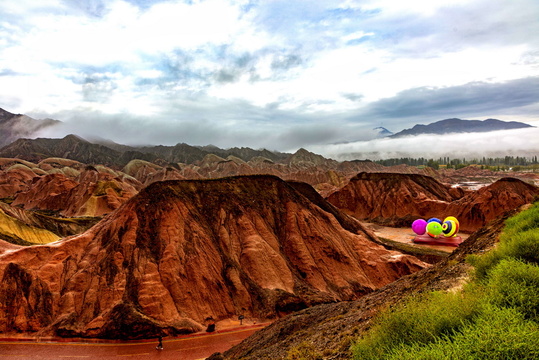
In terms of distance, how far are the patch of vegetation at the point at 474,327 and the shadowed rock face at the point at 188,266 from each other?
2243cm

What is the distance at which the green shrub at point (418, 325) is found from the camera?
246 inches

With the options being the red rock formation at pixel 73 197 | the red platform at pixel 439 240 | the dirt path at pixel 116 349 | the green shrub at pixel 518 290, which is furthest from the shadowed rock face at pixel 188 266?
the red rock formation at pixel 73 197

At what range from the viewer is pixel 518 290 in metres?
6.41

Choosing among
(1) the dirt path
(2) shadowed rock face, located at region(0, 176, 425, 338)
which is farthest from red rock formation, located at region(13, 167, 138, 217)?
(1) the dirt path

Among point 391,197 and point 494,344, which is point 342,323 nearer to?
point 494,344

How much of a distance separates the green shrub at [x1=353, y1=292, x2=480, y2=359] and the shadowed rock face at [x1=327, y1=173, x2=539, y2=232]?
210ft

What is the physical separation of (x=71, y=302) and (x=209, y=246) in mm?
12490

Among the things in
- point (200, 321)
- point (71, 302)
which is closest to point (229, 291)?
point (200, 321)

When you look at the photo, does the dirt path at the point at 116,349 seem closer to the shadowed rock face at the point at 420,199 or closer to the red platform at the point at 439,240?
the red platform at the point at 439,240

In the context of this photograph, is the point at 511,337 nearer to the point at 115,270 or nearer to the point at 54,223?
the point at 115,270

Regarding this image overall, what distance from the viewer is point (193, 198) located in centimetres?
3722

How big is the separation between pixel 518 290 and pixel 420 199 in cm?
7916

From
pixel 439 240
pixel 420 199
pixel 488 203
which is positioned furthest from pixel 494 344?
pixel 420 199

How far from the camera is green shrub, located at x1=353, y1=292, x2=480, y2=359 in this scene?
20.5ft
